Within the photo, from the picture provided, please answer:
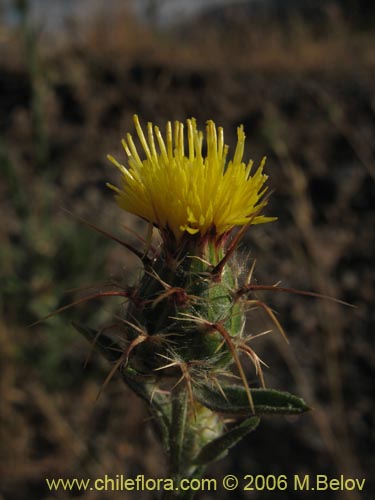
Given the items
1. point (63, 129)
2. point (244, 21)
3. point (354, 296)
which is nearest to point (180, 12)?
point (244, 21)

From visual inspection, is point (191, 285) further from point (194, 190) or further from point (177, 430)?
point (177, 430)

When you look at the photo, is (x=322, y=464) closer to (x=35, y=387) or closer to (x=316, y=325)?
(x=316, y=325)

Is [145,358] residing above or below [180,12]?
below

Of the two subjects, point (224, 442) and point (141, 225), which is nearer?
point (224, 442)

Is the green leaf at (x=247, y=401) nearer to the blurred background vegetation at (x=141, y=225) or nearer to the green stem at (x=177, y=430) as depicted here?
the green stem at (x=177, y=430)

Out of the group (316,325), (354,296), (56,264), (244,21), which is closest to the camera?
(56,264)

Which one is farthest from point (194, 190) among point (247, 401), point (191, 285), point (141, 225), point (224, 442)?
point (141, 225)
